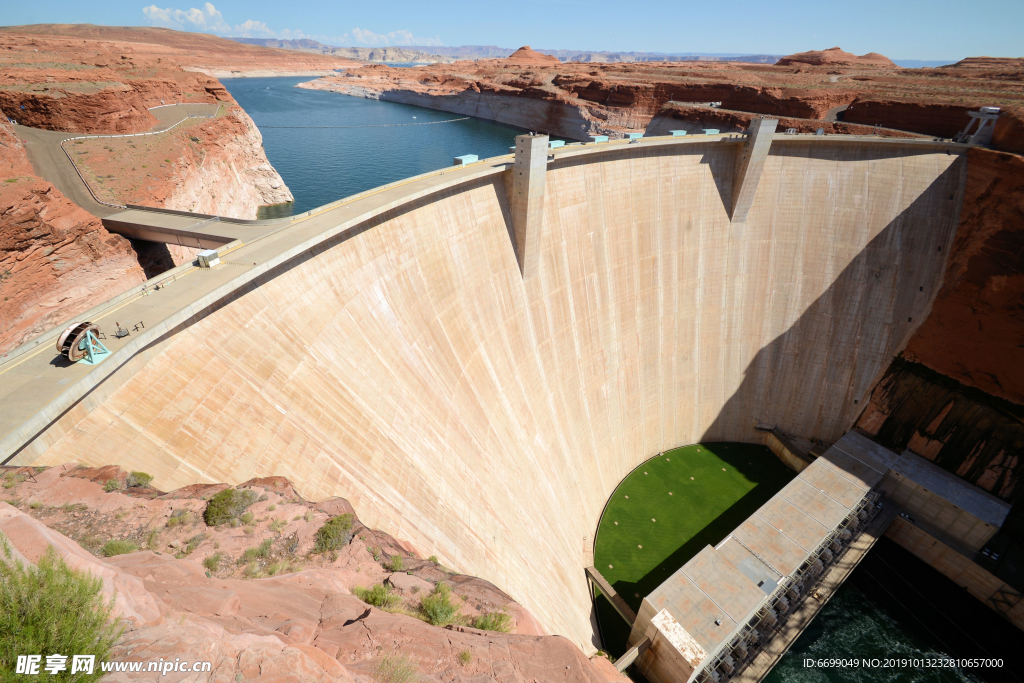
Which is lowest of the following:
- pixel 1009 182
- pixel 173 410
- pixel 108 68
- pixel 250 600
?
pixel 250 600

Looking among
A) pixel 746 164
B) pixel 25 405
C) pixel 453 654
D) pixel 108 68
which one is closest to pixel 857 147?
pixel 746 164

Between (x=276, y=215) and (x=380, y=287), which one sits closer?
(x=380, y=287)

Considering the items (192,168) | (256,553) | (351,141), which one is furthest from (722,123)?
(256,553)

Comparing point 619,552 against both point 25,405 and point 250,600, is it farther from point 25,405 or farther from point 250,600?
point 25,405

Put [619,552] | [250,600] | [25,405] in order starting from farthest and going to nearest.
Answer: [619,552]
[25,405]
[250,600]

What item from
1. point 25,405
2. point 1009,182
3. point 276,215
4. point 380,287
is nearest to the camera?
point 25,405

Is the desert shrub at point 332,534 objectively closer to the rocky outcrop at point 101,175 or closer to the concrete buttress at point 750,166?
the rocky outcrop at point 101,175

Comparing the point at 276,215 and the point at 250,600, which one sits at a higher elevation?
the point at 276,215
